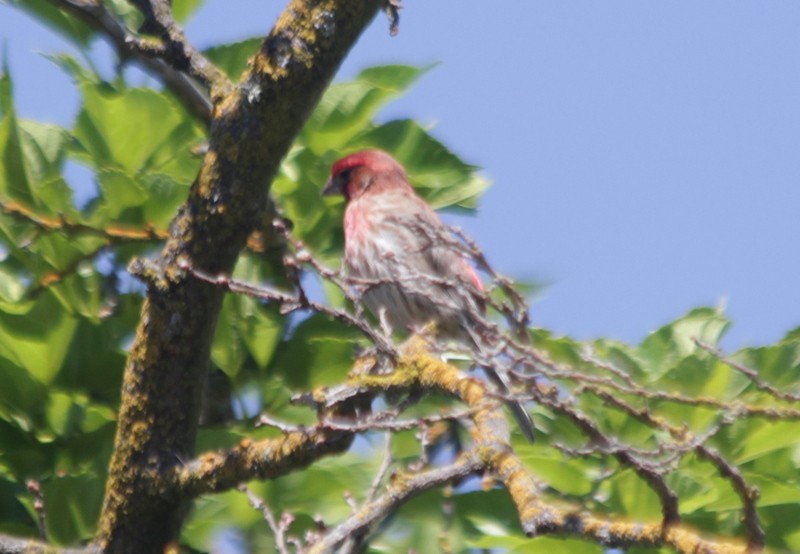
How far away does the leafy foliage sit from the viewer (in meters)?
5.03

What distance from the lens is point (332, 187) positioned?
652cm

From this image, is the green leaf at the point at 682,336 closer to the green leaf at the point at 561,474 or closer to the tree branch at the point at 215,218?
the green leaf at the point at 561,474

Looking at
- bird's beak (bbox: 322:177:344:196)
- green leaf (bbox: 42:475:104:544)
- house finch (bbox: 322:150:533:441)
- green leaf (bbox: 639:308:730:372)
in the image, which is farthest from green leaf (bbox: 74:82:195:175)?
green leaf (bbox: 639:308:730:372)

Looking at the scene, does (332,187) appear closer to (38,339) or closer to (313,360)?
(313,360)

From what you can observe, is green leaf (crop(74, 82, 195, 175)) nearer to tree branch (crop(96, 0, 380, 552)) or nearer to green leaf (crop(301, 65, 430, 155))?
green leaf (crop(301, 65, 430, 155))

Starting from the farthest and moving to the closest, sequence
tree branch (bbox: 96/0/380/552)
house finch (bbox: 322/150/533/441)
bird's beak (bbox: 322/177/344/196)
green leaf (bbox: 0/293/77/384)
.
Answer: house finch (bbox: 322/150/533/441), bird's beak (bbox: 322/177/344/196), green leaf (bbox: 0/293/77/384), tree branch (bbox: 96/0/380/552)

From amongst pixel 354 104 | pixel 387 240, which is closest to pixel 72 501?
pixel 354 104

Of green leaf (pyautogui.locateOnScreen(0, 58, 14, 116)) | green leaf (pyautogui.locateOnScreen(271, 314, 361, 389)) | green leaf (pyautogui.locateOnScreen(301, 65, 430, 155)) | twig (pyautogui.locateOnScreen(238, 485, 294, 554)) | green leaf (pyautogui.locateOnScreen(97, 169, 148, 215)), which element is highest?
green leaf (pyautogui.locateOnScreen(301, 65, 430, 155))

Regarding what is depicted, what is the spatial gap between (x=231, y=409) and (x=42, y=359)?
63 centimetres

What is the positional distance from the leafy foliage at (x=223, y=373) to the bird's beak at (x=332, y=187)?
1.76ft

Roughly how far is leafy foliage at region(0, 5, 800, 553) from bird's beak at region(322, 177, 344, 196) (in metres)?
0.53

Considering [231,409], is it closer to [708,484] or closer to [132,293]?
[132,293]

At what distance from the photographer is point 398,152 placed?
20.1 feet

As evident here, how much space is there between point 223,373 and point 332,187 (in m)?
1.48
